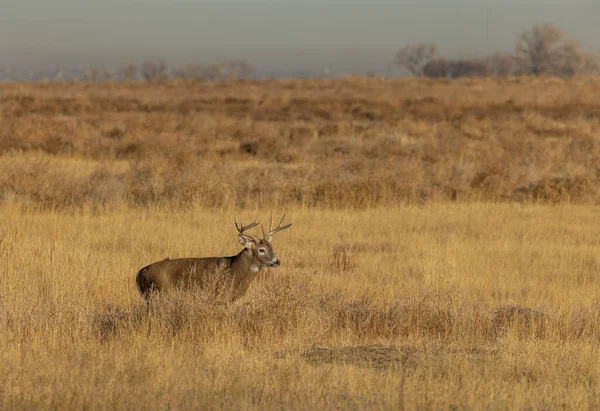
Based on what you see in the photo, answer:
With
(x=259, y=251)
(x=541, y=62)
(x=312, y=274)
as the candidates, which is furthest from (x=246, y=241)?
(x=541, y=62)

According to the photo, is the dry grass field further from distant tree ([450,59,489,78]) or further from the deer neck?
distant tree ([450,59,489,78])

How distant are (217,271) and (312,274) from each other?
8.33ft

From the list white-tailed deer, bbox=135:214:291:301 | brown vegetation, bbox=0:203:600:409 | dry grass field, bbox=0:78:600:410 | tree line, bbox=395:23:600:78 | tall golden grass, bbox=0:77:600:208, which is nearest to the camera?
brown vegetation, bbox=0:203:600:409

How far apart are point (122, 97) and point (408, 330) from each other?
149 feet

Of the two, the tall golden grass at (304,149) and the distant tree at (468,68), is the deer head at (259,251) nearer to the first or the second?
the tall golden grass at (304,149)

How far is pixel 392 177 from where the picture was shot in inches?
818

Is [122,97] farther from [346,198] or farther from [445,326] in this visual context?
[445,326]

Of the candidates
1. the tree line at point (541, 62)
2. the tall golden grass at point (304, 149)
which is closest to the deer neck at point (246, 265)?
the tall golden grass at point (304, 149)

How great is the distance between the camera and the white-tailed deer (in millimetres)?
9891

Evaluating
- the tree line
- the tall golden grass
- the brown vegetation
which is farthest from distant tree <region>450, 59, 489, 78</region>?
the brown vegetation

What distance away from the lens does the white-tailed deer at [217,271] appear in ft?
32.4

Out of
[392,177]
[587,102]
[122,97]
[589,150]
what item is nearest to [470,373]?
[392,177]

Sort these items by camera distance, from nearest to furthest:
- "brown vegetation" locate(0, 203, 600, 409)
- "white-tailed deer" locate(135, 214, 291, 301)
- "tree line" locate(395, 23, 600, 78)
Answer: "brown vegetation" locate(0, 203, 600, 409)
"white-tailed deer" locate(135, 214, 291, 301)
"tree line" locate(395, 23, 600, 78)

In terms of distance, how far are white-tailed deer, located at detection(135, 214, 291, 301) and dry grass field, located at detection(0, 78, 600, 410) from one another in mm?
276
